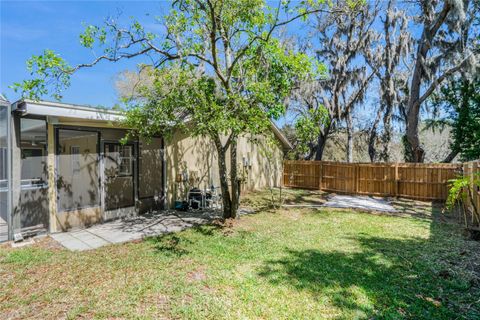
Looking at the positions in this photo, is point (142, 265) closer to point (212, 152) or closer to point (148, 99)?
point (148, 99)

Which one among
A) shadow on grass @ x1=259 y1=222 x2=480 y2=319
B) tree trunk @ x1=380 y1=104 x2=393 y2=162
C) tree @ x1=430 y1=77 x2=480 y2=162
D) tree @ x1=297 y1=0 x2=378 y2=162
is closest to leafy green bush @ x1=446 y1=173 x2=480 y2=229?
shadow on grass @ x1=259 y1=222 x2=480 y2=319

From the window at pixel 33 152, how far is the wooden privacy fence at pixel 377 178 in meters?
11.7

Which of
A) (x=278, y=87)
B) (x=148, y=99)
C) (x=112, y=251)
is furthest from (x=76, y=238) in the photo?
(x=278, y=87)

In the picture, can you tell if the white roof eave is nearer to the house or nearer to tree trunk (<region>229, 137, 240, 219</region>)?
the house

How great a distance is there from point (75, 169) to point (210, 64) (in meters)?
3.97

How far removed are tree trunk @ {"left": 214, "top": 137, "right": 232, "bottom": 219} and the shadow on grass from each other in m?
2.50

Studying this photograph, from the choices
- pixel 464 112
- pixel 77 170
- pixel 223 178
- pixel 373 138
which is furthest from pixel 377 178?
pixel 77 170

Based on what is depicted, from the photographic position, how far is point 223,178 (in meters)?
6.74

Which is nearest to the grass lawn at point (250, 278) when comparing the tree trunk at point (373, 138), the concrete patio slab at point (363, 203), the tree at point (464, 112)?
the concrete patio slab at point (363, 203)

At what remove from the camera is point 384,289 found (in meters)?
3.58

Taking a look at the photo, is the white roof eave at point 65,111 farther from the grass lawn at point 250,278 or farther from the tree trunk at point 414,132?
the tree trunk at point 414,132

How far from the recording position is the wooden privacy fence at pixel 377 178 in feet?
35.8

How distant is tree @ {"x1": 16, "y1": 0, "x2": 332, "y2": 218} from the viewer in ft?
18.6

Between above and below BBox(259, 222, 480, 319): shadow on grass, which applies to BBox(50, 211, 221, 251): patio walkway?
above
